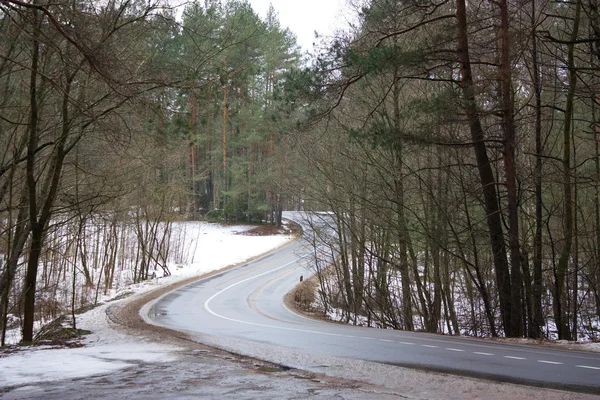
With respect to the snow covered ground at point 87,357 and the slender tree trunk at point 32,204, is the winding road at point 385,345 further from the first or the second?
the slender tree trunk at point 32,204

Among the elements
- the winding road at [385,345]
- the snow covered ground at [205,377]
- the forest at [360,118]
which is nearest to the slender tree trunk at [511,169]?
the forest at [360,118]

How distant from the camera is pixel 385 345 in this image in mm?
12039

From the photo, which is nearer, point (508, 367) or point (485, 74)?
point (508, 367)

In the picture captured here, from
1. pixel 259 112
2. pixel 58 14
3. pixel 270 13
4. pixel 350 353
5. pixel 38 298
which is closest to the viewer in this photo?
pixel 58 14

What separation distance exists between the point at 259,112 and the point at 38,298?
37.5 meters

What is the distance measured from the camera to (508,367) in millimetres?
8852

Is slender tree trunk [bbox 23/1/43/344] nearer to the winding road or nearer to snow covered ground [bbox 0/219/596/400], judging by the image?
snow covered ground [bbox 0/219/596/400]

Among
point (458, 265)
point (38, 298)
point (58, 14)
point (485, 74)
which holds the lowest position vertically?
point (38, 298)

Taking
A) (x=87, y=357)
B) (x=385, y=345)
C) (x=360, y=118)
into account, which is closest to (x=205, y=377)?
(x=87, y=357)

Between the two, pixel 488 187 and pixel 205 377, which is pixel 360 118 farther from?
pixel 205 377

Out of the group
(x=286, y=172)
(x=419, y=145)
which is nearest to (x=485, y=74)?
(x=419, y=145)

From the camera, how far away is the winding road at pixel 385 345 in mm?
8312

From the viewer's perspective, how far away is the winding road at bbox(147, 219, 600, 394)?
8.31 metres

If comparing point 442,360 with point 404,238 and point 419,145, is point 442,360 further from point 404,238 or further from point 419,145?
point 404,238
